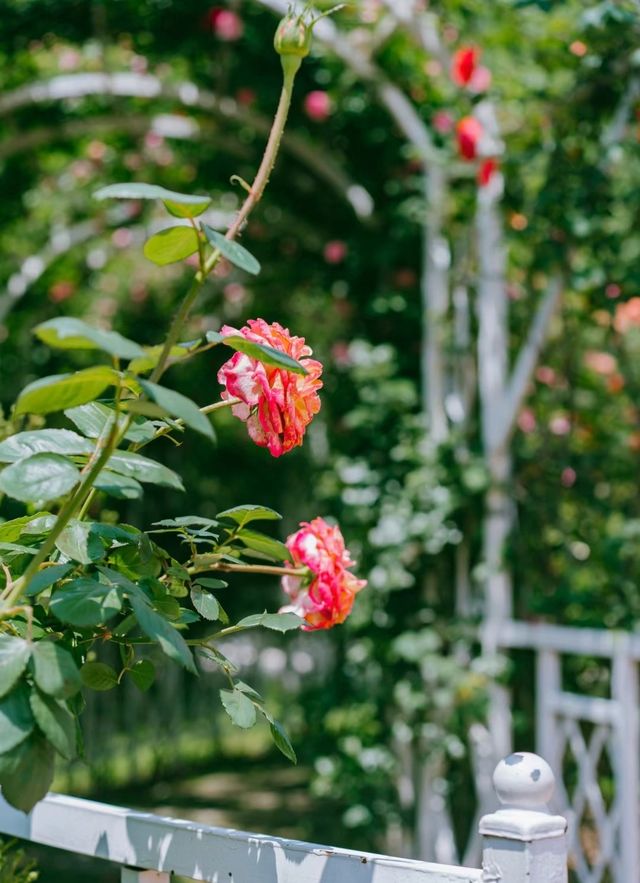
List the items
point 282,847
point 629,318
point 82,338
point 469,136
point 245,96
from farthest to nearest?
1. point 629,318
2. point 245,96
3. point 469,136
4. point 282,847
5. point 82,338

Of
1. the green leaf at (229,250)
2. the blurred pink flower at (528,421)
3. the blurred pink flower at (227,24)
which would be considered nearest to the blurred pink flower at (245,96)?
the blurred pink flower at (227,24)

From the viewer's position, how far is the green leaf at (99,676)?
95cm

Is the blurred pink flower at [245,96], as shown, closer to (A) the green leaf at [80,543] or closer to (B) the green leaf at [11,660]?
(A) the green leaf at [80,543]

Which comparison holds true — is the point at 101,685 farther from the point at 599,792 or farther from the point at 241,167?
the point at 241,167

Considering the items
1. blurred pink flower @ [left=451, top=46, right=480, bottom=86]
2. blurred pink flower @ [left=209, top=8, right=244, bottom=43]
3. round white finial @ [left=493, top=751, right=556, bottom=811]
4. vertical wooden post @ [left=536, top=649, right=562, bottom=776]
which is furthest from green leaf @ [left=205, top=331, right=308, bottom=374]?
blurred pink flower @ [left=209, top=8, right=244, bottom=43]

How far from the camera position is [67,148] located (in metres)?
4.53

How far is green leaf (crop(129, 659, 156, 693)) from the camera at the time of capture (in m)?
0.98

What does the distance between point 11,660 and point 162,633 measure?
10cm

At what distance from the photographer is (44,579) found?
A: 2.71ft

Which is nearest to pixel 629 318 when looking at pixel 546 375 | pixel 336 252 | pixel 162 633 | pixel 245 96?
pixel 546 375

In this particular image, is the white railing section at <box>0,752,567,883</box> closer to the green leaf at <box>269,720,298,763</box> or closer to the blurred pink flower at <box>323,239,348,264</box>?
the green leaf at <box>269,720,298,763</box>

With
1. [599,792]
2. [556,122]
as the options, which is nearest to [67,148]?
[556,122]

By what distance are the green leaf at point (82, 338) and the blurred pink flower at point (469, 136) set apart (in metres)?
2.44

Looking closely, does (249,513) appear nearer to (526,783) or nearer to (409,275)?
(526,783)
